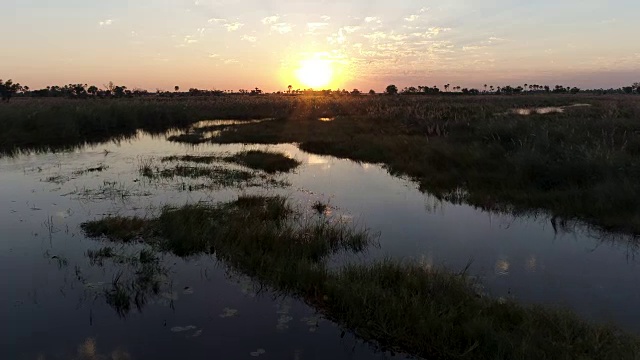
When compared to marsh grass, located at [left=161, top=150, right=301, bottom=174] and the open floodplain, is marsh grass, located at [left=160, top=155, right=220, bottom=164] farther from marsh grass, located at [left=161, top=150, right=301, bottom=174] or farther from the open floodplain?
the open floodplain

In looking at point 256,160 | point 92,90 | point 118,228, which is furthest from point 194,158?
point 92,90

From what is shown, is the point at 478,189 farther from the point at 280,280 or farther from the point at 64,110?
the point at 64,110

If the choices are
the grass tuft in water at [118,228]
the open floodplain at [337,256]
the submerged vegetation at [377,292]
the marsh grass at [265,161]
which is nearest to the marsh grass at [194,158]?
the marsh grass at [265,161]

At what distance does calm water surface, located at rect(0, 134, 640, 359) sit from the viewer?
234 inches

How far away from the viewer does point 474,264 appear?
865 centimetres

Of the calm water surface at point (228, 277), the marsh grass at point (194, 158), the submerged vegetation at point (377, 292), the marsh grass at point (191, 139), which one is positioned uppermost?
the marsh grass at point (191, 139)

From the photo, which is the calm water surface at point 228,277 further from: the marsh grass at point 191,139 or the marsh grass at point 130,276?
the marsh grass at point 191,139

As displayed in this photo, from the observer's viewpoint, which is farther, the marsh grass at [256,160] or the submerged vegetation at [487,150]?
the marsh grass at [256,160]

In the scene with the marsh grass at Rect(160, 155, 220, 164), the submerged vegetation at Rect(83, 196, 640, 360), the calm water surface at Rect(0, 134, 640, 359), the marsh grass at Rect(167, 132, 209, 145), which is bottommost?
the calm water surface at Rect(0, 134, 640, 359)

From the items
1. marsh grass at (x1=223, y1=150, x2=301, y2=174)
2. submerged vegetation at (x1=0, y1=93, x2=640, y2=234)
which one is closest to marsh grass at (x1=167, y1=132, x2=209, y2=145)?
submerged vegetation at (x1=0, y1=93, x2=640, y2=234)

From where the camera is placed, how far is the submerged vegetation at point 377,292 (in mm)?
5254

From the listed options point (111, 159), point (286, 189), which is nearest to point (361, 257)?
point (286, 189)

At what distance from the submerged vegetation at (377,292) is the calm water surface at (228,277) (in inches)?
14.3

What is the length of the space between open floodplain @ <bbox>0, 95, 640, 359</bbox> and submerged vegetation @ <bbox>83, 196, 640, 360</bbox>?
29 millimetres
